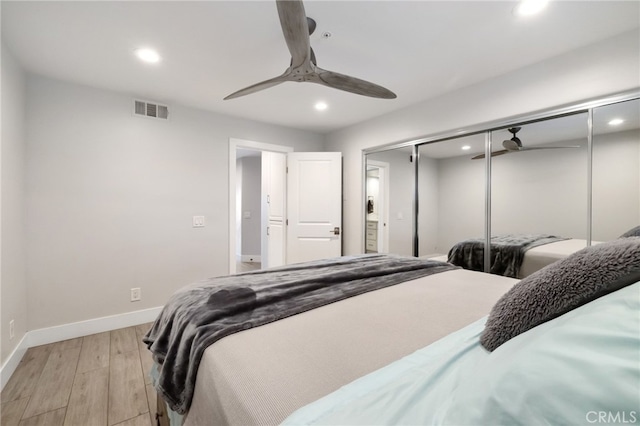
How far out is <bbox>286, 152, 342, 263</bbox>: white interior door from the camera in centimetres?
392

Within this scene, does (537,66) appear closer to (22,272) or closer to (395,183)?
(395,183)

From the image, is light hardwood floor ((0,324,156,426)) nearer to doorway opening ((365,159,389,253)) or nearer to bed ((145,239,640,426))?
bed ((145,239,640,426))

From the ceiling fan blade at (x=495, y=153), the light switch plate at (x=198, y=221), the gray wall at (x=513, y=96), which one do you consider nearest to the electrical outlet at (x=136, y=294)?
the light switch plate at (x=198, y=221)

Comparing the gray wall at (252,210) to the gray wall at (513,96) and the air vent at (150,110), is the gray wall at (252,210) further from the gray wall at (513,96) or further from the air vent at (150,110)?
the air vent at (150,110)

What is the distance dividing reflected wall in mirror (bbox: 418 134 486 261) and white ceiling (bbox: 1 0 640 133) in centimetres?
67

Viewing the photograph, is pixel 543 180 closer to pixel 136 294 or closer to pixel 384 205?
pixel 384 205

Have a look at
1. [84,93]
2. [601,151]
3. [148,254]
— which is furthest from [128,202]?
[601,151]

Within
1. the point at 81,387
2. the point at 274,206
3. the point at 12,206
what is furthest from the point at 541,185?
the point at 12,206

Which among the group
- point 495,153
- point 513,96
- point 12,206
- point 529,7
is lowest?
point 12,206

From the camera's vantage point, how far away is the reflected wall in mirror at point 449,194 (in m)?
2.73

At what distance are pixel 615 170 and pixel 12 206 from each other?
460 centimetres
